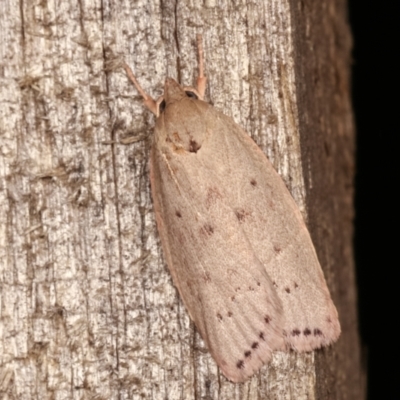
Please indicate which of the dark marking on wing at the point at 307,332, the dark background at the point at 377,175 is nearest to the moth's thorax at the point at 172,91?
the dark marking on wing at the point at 307,332

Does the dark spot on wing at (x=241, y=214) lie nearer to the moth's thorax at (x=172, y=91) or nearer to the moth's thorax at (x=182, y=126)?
the moth's thorax at (x=182, y=126)

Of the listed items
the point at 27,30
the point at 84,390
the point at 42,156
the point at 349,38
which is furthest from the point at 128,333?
the point at 349,38

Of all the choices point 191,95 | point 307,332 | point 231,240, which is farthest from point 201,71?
point 307,332

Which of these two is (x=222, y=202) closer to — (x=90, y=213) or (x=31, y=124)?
(x=90, y=213)

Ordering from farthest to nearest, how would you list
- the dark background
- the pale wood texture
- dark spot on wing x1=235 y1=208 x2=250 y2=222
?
the dark background
dark spot on wing x1=235 y1=208 x2=250 y2=222
the pale wood texture

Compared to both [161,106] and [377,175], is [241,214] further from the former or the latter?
[377,175]

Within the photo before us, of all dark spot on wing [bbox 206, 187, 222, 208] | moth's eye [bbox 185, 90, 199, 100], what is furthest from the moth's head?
dark spot on wing [bbox 206, 187, 222, 208]

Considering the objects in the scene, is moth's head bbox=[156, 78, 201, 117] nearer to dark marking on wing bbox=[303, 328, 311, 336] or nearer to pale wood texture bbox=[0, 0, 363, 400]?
pale wood texture bbox=[0, 0, 363, 400]

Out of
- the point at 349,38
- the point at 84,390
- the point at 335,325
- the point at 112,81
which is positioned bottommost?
the point at 84,390
